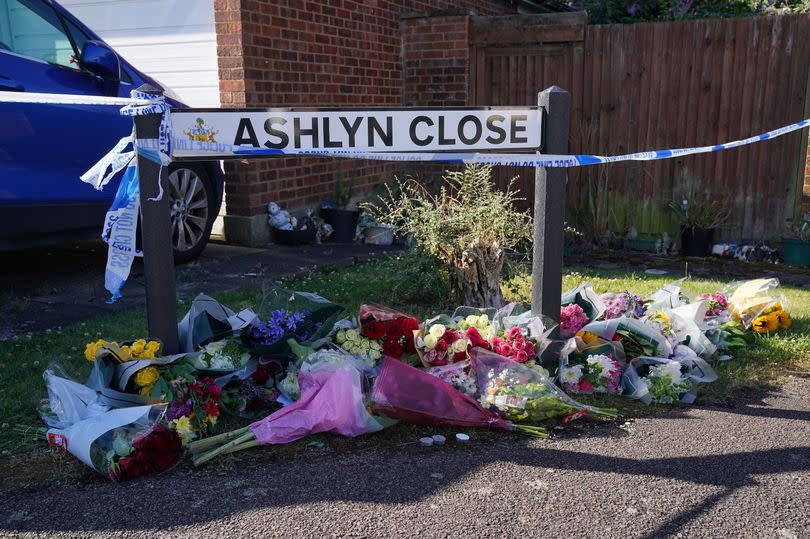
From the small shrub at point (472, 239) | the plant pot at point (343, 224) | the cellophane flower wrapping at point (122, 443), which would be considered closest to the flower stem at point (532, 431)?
the cellophane flower wrapping at point (122, 443)

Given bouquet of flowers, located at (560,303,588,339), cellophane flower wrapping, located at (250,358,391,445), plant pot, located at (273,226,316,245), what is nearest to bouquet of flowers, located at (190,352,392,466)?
cellophane flower wrapping, located at (250,358,391,445)

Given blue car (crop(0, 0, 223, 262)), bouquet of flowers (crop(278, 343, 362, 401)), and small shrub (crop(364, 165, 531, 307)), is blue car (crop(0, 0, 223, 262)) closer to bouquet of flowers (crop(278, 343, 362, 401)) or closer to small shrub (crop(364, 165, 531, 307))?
small shrub (crop(364, 165, 531, 307))

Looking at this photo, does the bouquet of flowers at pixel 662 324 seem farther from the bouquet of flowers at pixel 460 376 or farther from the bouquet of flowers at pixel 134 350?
the bouquet of flowers at pixel 134 350

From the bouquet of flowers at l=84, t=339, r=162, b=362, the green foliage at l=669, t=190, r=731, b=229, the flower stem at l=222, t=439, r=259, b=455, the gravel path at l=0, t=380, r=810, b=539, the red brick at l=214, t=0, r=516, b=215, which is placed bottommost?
the gravel path at l=0, t=380, r=810, b=539

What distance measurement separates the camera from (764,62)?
310 inches

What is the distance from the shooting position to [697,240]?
26.5 ft

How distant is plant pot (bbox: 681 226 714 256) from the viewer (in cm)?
806

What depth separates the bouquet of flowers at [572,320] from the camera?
14.1 ft

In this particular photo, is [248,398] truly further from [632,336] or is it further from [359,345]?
[632,336]

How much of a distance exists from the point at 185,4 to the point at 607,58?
4.31m

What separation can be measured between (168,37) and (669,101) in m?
5.10

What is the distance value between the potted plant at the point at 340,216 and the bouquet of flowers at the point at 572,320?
4.17m

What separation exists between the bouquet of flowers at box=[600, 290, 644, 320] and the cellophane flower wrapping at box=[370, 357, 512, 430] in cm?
136

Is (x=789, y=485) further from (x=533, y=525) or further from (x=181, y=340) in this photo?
(x=181, y=340)
